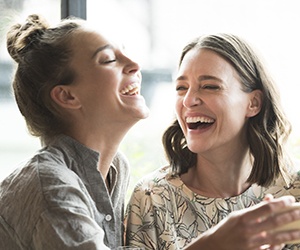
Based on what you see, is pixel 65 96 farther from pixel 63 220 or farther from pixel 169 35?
pixel 169 35

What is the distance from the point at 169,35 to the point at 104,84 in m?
0.72

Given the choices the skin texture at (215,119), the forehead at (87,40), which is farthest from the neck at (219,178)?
the forehead at (87,40)

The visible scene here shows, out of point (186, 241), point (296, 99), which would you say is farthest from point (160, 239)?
point (296, 99)

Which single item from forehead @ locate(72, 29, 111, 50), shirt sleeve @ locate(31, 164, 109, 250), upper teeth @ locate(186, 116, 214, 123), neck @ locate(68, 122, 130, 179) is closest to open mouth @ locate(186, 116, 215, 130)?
upper teeth @ locate(186, 116, 214, 123)

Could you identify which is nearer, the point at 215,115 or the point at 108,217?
the point at 108,217

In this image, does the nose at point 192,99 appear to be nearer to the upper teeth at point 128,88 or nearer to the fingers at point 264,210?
the upper teeth at point 128,88

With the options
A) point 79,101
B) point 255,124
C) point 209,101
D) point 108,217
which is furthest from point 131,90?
point 255,124

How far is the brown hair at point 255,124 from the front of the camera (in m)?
2.09

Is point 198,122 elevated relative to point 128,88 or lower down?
lower down

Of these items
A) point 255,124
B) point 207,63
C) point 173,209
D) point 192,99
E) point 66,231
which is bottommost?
point 173,209

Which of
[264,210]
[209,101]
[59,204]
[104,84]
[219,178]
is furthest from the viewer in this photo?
[219,178]

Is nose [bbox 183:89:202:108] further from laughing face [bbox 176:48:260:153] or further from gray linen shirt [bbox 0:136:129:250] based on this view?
gray linen shirt [bbox 0:136:129:250]

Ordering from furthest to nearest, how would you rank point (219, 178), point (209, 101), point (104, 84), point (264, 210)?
point (219, 178)
point (209, 101)
point (104, 84)
point (264, 210)

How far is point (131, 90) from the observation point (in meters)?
1.93
